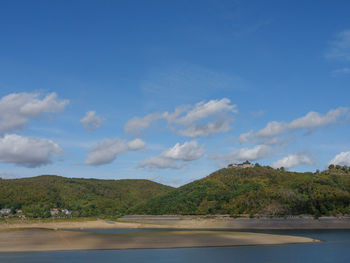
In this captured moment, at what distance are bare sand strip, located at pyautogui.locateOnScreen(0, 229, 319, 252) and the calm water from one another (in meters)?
5.91

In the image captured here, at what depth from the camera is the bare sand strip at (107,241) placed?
89812 millimetres

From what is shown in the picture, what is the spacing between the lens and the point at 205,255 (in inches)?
3118

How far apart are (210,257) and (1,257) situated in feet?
135

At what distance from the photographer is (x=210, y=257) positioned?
76.2 metres

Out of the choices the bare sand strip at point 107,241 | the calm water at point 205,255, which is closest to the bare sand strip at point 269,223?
the bare sand strip at point 107,241

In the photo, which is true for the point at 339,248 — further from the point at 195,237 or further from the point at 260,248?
the point at 195,237

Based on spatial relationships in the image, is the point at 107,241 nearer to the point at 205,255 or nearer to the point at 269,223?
the point at 205,255

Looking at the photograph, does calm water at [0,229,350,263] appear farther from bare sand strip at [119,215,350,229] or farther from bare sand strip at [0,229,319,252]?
bare sand strip at [119,215,350,229]

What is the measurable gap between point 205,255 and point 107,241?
97.5ft

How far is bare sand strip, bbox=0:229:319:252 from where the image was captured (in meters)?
89.8

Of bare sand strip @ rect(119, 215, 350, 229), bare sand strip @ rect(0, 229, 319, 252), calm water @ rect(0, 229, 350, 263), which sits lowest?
calm water @ rect(0, 229, 350, 263)

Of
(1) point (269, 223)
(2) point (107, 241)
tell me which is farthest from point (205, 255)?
(1) point (269, 223)

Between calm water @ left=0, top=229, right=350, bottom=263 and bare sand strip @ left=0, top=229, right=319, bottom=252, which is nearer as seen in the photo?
calm water @ left=0, top=229, right=350, bottom=263

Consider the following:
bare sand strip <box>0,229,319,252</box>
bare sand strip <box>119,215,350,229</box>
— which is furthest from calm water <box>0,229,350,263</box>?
bare sand strip <box>119,215,350,229</box>
